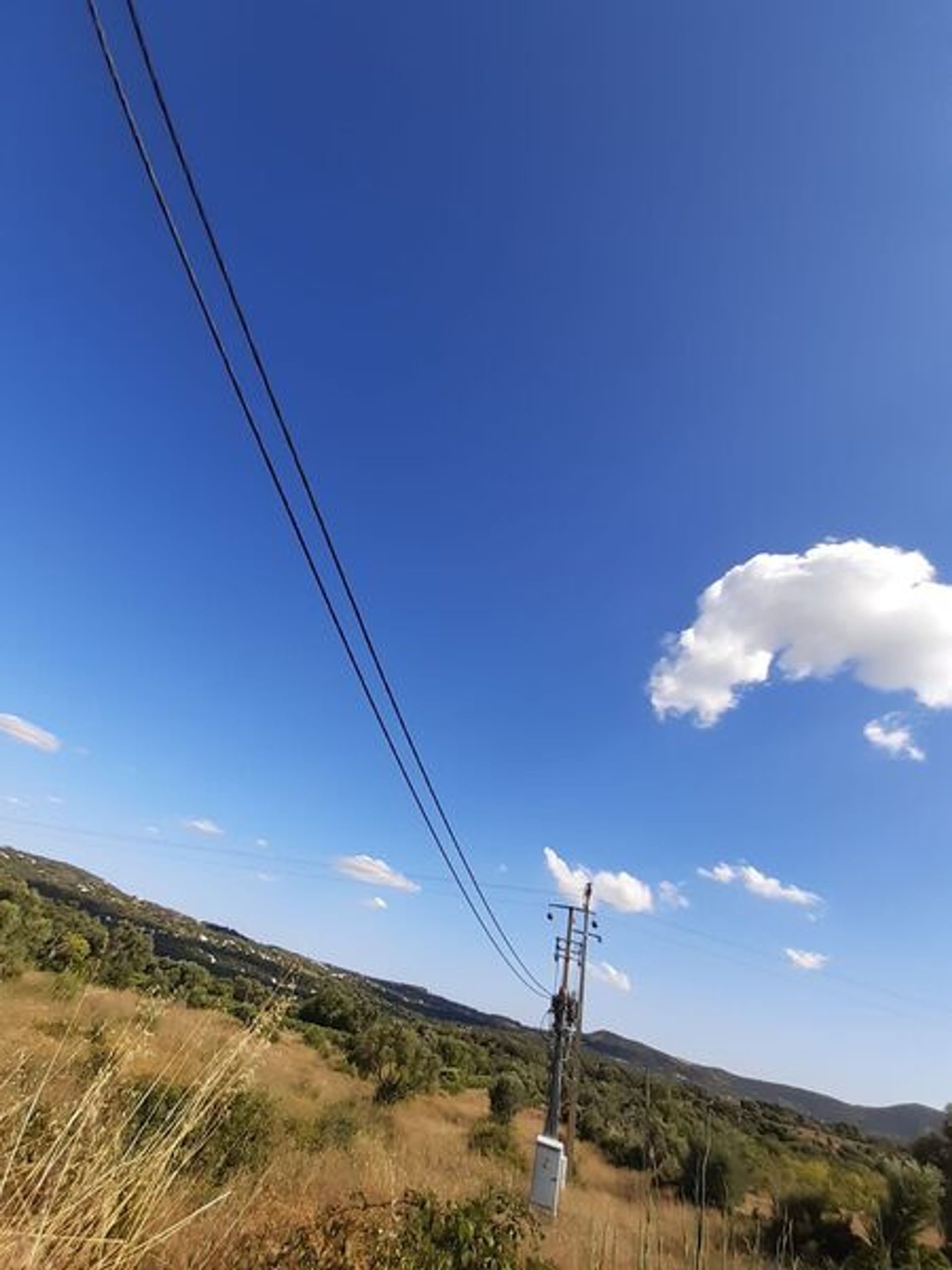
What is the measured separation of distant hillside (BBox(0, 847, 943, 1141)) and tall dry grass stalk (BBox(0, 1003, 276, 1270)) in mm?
39495

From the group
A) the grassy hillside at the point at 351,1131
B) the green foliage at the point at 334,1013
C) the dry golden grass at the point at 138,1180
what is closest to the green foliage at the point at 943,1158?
the grassy hillside at the point at 351,1131

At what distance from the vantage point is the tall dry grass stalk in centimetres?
266

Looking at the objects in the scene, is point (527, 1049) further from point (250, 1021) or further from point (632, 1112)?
point (250, 1021)

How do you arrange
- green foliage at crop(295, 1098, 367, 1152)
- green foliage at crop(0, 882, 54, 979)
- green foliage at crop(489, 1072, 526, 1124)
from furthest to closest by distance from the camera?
green foliage at crop(489, 1072, 526, 1124), green foliage at crop(0, 882, 54, 979), green foliage at crop(295, 1098, 367, 1152)

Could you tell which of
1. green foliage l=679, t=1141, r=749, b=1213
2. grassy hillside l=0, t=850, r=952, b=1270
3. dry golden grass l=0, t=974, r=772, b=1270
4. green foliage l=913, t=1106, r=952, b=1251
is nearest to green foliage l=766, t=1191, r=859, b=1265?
grassy hillside l=0, t=850, r=952, b=1270

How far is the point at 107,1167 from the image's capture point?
3092 mm

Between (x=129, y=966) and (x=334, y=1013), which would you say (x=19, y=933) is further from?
(x=334, y=1013)

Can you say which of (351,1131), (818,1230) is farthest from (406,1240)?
(818,1230)

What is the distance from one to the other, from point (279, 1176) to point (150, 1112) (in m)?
8.64

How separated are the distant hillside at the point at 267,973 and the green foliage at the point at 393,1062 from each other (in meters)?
12.1

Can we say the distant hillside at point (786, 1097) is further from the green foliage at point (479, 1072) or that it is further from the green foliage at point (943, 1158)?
the green foliage at point (943, 1158)

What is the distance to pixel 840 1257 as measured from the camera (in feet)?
65.1

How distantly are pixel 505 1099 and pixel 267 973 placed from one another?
3644 cm

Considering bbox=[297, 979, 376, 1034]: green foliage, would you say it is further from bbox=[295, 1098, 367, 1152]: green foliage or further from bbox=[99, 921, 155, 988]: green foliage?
bbox=[295, 1098, 367, 1152]: green foliage
